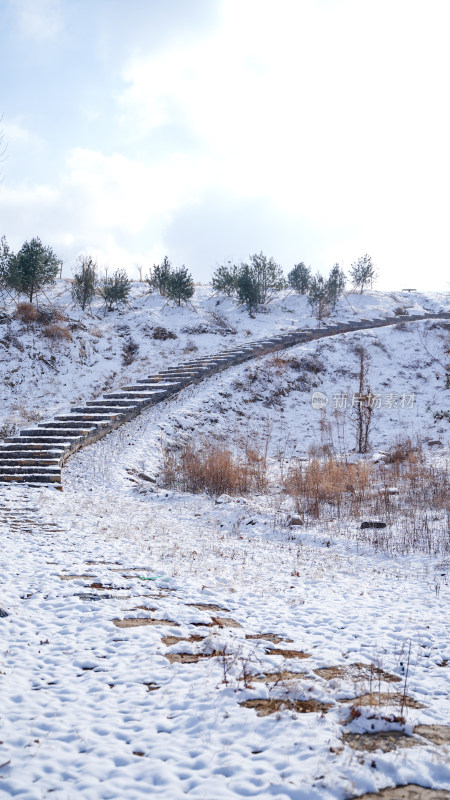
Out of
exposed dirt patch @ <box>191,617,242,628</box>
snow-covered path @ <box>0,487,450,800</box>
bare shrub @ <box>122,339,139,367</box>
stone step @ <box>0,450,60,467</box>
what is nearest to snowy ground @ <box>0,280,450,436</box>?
bare shrub @ <box>122,339,139,367</box>

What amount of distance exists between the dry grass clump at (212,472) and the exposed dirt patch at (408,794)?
25.4 feet

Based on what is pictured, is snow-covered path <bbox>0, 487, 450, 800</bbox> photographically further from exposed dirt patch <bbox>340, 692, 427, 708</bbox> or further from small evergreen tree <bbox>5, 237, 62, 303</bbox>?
small evergreen tree <bbox>5, 237, 62, 303</bbox>

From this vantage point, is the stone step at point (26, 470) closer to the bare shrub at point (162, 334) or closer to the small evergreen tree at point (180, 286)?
the bare shrub at point (162, 334)

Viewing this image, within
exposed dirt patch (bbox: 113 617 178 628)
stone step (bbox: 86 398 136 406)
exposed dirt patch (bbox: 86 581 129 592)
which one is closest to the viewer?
exposed dirt patch (bbox: 113 617 178 628)

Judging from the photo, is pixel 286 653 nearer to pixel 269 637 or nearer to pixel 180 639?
pixel 269 637

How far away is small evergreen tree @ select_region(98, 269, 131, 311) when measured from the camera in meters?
20.4

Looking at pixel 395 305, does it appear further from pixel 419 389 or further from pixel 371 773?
pixel 371 773

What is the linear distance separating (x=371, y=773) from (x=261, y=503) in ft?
23.0

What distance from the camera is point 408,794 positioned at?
2.28 m

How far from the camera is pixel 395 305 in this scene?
25.8 meters

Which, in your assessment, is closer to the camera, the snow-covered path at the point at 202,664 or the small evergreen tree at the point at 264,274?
the snow-covered path at the point at 202,664

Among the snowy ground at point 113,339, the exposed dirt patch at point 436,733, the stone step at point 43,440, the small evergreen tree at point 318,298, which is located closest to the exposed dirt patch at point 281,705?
the exposed dirt patch at point 436,733

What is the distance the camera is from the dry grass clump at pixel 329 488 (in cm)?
912

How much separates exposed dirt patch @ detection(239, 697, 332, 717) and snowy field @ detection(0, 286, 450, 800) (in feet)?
0.05
